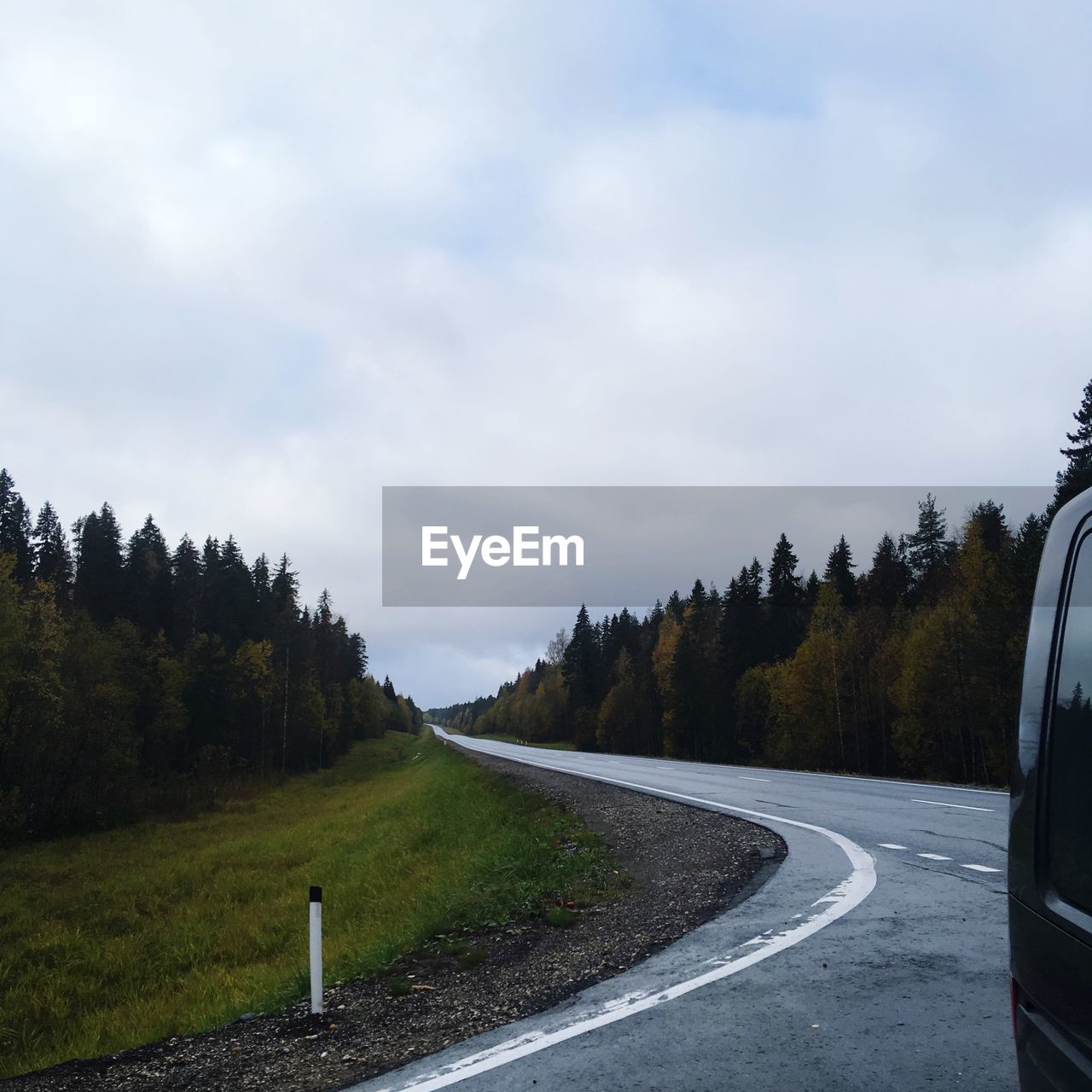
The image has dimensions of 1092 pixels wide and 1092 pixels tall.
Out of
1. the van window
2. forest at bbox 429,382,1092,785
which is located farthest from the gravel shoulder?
forest at bbox 429,382,1092,785

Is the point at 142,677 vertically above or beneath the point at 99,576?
beneath

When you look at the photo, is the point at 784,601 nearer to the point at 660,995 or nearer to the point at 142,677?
the point at 142,677

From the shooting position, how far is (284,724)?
66.3m

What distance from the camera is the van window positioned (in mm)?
2264

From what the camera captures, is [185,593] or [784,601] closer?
[784,601]

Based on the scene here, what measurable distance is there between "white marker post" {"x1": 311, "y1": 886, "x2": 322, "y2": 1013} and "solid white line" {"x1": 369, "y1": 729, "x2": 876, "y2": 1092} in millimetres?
1748

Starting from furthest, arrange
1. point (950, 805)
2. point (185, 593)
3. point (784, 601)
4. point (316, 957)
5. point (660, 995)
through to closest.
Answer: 1. point (185, 593)
2. point (784, 601)
3. point (950, 805)
4. point (316, 957)
5. point (660, 995)

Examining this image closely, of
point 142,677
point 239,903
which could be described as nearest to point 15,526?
point 142,677

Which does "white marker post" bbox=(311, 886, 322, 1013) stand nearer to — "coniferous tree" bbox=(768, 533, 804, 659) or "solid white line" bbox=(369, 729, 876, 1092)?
"solid white line" bbox=(369, 729, 876, 1092)

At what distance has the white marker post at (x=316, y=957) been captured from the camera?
5.99m

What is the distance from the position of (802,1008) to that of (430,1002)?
2.53 meters

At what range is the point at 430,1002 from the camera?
594 cm

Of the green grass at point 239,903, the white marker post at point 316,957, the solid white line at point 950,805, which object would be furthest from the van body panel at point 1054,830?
the solid white line at point 950,805

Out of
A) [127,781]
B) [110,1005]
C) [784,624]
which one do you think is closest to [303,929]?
[110,1005]
